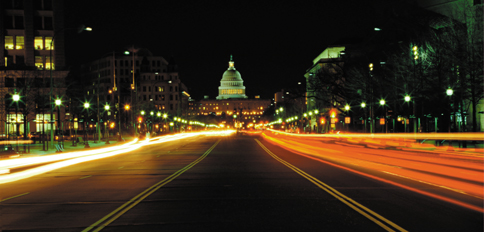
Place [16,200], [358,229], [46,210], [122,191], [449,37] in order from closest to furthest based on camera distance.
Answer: [358,229] < [46,210] < [16,200] < [122,191] < [449,37]

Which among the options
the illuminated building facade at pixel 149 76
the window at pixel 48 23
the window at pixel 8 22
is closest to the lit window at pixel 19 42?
the window at pixel 8 22

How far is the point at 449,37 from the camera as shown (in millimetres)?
38312

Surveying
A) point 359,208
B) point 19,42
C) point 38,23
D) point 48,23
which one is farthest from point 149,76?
point 359,208

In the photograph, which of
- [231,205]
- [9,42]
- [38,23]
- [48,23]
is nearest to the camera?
[231,205]

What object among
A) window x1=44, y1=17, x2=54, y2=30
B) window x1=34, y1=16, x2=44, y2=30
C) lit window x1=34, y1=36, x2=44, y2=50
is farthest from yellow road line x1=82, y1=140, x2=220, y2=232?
window x1=34, y1=16, x2=44, y2=30

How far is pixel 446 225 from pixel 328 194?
13.4 ft

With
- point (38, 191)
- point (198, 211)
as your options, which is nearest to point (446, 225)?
point (198, 211)

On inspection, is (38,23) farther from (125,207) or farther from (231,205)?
(231,205)

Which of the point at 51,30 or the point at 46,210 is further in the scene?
the point at 51,30

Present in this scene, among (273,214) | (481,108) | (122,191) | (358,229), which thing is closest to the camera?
(358,229)

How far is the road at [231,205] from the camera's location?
8.52m

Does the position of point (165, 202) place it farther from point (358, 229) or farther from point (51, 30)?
point (51, 30)

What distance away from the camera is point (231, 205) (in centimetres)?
1063

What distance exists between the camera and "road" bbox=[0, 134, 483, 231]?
8.52 m
